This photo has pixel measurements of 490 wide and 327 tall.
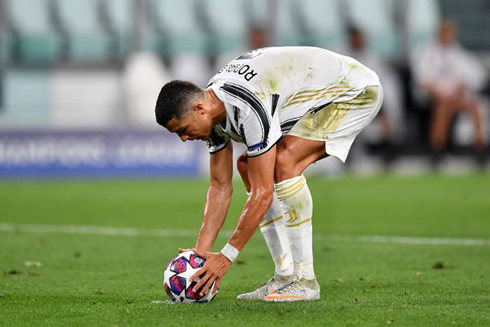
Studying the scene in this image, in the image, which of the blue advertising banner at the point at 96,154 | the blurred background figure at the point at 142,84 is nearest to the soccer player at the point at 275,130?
the blue advertising banner at the point at 96,154

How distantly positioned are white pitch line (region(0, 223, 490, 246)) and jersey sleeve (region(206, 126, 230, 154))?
3.16 metres

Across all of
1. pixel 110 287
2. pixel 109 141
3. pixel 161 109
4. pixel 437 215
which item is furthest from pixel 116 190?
pixel 161 109

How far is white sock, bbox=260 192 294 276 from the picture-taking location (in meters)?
5.85

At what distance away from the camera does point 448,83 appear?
55.2 feet

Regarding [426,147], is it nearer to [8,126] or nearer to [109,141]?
[109,141]

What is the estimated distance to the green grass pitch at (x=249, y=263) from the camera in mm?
5035

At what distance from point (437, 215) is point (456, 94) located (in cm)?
662

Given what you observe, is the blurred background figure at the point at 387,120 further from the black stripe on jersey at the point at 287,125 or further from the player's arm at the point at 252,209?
the player's arm at the point at 252,209

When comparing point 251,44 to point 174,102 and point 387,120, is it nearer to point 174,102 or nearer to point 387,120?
point 387,120

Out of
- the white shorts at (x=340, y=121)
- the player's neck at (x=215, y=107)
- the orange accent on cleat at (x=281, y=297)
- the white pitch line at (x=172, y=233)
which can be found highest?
the player's neck at (x=215, y=107)

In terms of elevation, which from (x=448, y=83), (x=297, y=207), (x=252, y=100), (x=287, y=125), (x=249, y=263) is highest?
(x=252, y=100)

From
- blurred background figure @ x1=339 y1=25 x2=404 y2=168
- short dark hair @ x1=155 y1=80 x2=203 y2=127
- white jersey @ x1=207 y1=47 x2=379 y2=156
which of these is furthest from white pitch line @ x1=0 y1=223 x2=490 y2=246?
blurred background figure @ x1=339 y1=25 x2=404 y2=168

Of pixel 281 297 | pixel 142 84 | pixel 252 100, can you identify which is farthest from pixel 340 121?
pixel 142 84

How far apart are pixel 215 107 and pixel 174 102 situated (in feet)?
0.84
